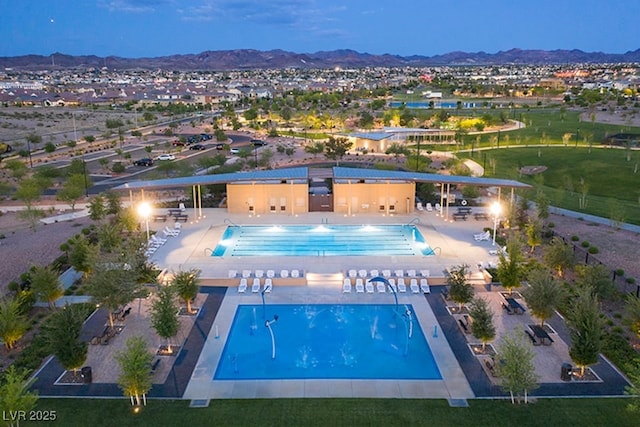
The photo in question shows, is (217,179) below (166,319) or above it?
above

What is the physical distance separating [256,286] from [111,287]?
5996 millimetres

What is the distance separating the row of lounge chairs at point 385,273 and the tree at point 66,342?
11042 mm

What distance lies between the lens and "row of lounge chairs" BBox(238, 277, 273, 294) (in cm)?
2089

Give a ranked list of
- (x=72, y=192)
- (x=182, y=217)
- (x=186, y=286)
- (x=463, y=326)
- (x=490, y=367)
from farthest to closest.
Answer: (x=72, y=192)
(x=182, y=217)
(x=186, y=286)
(x=463, y=326)
(x=490, y=367)

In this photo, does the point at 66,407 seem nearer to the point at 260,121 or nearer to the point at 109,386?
the point at 109,386

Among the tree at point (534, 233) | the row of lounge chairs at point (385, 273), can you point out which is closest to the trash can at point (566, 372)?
the row of lounge chairs at point (385, 273)

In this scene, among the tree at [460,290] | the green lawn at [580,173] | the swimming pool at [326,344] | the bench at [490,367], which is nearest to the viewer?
the bench at [490,367]

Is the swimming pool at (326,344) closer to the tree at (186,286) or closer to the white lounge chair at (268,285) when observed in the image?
the white lounge chair at (268,285)

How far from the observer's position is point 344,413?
42.9 feet

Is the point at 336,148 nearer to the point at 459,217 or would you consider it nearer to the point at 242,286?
the point at 459,217

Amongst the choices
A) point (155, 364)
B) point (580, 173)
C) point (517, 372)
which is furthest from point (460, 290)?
point (580, 173)

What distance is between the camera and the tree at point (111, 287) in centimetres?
1727

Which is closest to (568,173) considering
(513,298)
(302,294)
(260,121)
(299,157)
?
(299,157)

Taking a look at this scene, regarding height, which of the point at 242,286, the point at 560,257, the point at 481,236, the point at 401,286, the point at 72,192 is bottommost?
the point at 401,286
